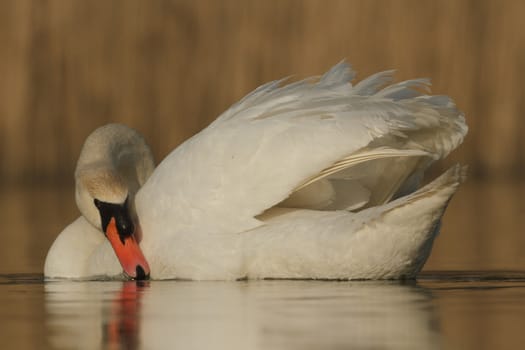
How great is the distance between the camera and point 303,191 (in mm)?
6371

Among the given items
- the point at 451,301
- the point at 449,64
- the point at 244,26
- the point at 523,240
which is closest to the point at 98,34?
the point at 244,26

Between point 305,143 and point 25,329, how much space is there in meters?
1.77

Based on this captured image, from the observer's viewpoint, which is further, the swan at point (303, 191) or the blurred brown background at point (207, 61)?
the blurred brown background at point (207, 61)

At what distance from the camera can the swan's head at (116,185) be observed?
648 centimetres

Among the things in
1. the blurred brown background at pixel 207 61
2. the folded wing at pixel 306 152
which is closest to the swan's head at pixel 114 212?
the folded wing at pixel 306 152

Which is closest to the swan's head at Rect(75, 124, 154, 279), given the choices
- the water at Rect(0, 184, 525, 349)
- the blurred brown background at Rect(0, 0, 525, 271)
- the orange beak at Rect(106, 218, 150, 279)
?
the orange beak at Rect(106, 218, 150, 279)

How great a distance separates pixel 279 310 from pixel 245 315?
0.56ft

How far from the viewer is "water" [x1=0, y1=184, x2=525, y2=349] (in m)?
4.28

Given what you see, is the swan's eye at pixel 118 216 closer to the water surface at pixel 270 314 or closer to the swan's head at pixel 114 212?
Result: the swan's head at pixel 114 212

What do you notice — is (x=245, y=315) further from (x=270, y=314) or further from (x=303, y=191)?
(x=303, y=191)

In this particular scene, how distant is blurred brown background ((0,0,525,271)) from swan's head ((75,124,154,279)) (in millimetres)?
4951

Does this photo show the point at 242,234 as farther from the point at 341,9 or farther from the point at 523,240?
the point at 341,9

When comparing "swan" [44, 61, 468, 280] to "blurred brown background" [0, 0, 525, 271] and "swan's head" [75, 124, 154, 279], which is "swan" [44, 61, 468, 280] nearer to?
"swan's head" [75, 124, 154, 279]

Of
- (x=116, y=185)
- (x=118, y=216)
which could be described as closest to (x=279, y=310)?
(x=118, y=216)
